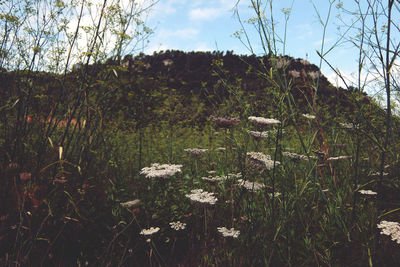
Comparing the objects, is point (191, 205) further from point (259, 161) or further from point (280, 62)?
point (280, 62)

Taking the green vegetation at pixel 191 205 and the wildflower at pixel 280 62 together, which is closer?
the green vegetation at pixel 191 205

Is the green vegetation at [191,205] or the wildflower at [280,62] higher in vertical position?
the wildflower at [280,62]

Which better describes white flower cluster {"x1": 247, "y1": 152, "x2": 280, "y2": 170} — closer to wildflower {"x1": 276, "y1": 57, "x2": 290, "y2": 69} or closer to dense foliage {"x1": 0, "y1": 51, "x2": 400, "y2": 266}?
dense foliage {"x1": 0, "y1": 51, "x2": 400, "y2": 266}

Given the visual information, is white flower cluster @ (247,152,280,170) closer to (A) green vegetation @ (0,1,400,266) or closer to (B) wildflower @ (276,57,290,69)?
(A) green vegetation @ (0,1,400,266)

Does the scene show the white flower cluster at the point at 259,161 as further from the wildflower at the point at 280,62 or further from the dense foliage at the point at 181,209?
the wildflower at the point at 280,62

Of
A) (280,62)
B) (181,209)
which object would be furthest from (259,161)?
(181,209)

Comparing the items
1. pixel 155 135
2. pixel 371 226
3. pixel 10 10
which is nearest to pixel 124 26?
pixel 10 10

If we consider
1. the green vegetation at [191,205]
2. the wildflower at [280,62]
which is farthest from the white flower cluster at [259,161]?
the wildflower at [280,62]

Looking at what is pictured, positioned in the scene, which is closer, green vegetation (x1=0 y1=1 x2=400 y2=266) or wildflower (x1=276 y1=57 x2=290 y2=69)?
green vegetation (x1=0 y1=1 x2=400 y2=266)

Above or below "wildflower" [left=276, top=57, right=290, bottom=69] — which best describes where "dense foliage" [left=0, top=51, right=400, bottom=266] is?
below

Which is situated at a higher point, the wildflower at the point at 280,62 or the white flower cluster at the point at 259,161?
the wildflower at the point at 280,62

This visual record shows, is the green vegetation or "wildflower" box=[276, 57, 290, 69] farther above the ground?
"wildflower" box=[276, 57, 290, 69]

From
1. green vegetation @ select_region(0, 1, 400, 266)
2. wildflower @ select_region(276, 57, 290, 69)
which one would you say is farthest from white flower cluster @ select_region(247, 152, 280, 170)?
wildflower @ select_region(276, 57, 290, 69)

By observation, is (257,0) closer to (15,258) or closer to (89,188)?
(89,188)
